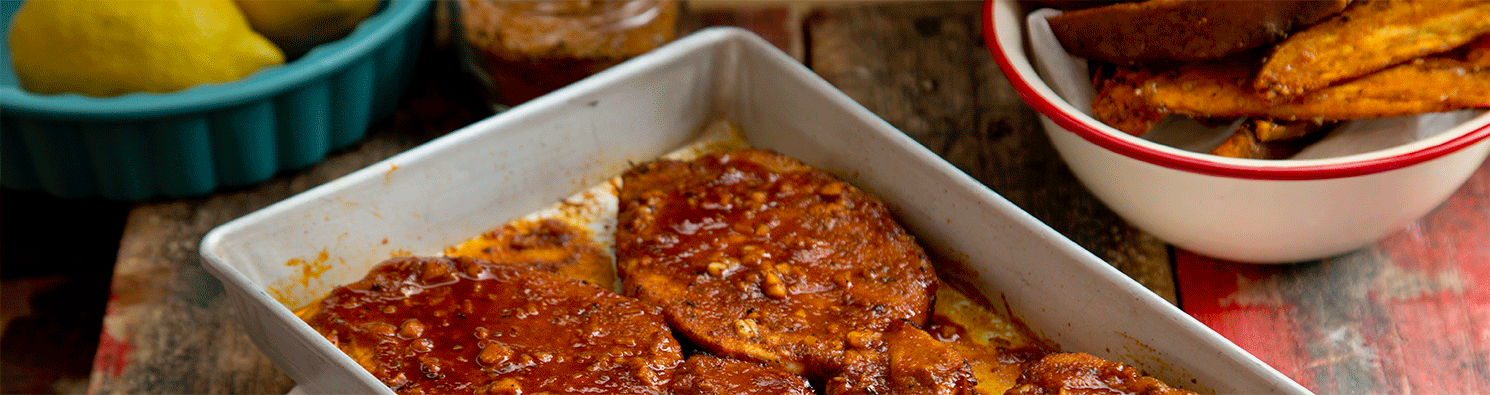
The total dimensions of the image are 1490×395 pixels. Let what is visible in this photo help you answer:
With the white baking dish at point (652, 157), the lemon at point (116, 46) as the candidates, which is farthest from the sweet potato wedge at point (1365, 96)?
the lemon at point (116, 46)

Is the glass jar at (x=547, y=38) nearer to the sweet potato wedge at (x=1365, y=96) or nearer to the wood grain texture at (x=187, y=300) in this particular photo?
the wood grain texture at (x=187, y=300)

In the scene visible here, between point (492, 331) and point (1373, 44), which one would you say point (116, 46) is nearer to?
point (492, 331)

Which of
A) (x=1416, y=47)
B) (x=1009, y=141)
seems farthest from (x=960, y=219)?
(x=1416, y=47)

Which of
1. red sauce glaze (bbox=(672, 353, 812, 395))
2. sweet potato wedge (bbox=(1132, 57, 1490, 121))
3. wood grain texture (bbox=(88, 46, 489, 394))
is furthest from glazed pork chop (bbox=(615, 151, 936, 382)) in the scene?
wood grain texture (bbox=(88, 46, 489, 394))

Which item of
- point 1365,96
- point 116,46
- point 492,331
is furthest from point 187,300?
point 1365,96

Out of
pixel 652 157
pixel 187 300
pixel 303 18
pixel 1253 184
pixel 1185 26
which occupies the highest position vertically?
pixel 1185 26

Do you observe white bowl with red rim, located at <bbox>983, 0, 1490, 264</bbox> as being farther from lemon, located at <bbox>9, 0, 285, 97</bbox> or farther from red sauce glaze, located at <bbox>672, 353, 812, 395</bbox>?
lemon, located at <bbox>9, 0, 285, 97</bbox>

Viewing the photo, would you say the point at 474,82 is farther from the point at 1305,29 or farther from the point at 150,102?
the point at 1305,29
